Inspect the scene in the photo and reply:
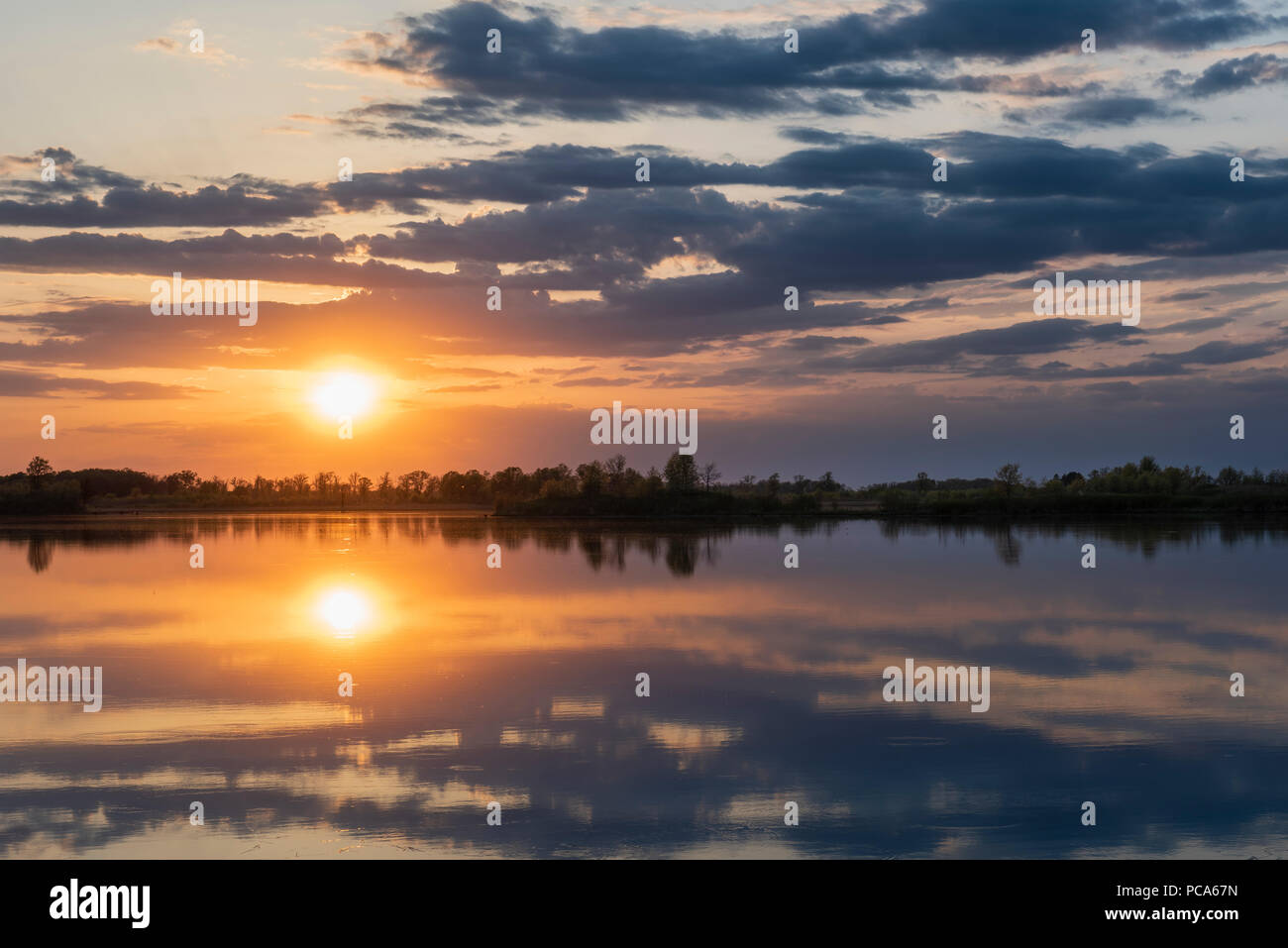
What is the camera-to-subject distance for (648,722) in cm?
1320

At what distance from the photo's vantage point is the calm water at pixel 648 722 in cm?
945

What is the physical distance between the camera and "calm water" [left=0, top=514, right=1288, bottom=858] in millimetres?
9453

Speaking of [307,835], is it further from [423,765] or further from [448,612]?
[448,612]

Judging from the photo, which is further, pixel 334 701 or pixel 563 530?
pixel 563 530

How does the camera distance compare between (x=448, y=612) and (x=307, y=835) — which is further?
(x=448, y=612)

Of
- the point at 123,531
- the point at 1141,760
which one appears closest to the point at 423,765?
the point at 1141,760

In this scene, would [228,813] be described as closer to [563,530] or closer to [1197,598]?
[1197,598]

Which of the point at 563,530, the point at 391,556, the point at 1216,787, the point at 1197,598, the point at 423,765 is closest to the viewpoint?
the point at 1216,787

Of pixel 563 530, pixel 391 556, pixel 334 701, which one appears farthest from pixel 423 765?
pixel 563 530

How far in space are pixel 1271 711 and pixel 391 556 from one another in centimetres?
3105

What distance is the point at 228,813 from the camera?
9.91 metres

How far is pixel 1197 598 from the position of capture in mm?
24750
